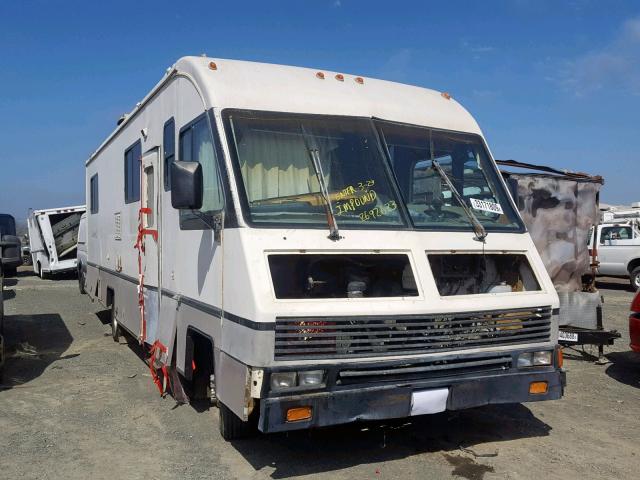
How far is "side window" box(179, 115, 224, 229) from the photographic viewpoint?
4770mm

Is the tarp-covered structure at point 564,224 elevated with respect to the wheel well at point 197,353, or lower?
elevated

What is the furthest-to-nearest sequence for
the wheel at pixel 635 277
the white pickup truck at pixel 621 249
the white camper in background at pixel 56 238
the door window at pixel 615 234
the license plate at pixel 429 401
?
the white camper in background at pixel 56 238 → the door window at pixel 615 234 → the white pickup truck at pixel 621 249 → the wheel at pixel 635 277 → the license plate at pixel 429 401

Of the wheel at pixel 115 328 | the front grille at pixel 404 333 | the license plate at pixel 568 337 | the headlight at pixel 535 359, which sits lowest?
the wheel at pixel 115 328

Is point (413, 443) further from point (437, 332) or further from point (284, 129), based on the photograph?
point (284, 129)

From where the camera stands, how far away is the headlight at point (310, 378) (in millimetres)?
4082

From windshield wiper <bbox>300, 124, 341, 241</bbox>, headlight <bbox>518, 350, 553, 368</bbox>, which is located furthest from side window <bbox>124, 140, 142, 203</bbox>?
headlight <bbox>518, 350, 553, 368</bbox>

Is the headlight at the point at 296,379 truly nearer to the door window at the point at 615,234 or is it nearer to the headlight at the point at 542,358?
the headlight at the point at 542,358

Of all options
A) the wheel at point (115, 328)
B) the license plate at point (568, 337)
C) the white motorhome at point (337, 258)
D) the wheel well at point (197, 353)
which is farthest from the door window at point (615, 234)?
the wheel well at point (197, 353)

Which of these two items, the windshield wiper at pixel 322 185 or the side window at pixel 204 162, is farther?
the side window at pixel 204 162

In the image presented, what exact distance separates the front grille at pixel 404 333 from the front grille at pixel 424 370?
0.10 m

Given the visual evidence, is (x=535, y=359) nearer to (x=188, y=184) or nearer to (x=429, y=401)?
(x=429, y=401)

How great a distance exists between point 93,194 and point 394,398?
27.1 ft

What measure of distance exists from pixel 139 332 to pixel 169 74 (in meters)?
2.89

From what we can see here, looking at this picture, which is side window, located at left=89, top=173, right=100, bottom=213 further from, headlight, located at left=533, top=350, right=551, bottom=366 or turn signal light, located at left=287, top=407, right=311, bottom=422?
headlight, located at left=533, top=350, right=551, bottom=366
